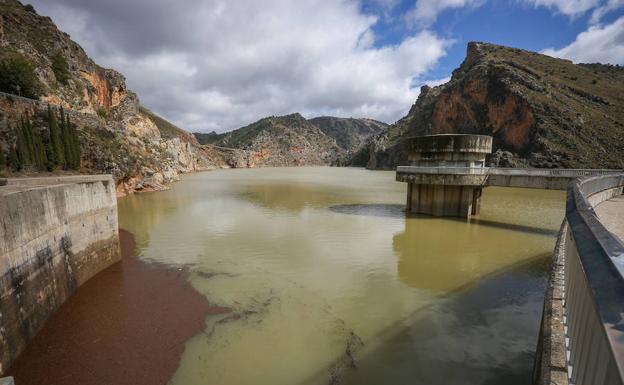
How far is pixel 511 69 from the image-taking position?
249 ft

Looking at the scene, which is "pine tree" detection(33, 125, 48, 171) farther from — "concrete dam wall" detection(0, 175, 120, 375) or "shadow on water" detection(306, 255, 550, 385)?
"shadow on water" detection(306, 255, 550, 385)

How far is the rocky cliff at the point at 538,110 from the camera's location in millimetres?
54906

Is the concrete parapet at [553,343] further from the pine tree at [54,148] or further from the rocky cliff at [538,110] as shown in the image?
the rocky cliff at [538,110]

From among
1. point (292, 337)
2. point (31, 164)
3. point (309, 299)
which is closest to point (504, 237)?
point (309, 299)

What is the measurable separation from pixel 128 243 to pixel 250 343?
44.0ft

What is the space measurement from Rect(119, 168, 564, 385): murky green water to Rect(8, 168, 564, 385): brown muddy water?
0.04 m

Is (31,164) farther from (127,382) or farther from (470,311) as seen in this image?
(470,311)

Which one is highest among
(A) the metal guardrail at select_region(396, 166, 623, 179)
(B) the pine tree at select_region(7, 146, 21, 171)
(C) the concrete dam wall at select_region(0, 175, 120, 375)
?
(B) the pine tree at select_region(7, 146, 21, 171)

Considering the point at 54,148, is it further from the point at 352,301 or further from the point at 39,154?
the point at 352,301

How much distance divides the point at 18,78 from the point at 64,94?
34.8ft

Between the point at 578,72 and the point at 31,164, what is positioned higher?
the point at 578,72

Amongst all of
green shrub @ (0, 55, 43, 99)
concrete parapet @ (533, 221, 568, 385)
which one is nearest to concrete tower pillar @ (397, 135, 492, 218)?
concrete parapet @ (533, 221, 568, 385)

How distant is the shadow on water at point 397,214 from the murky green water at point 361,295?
261 mm

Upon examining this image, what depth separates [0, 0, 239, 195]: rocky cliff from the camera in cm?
3159
